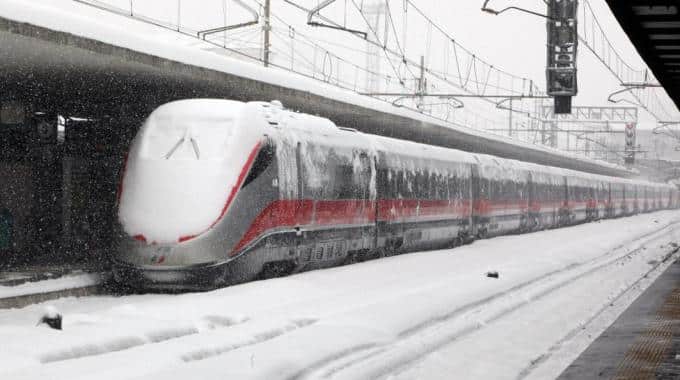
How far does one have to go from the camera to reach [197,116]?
1645 cm

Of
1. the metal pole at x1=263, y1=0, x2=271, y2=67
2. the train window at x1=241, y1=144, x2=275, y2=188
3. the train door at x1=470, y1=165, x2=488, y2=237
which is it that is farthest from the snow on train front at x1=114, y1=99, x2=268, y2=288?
the metal pole at x1=263, y1=0, x2=271, y2=67

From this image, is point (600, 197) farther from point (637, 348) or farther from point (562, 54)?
point (637, 348)

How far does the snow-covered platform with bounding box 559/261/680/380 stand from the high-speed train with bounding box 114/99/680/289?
5875 millimetres

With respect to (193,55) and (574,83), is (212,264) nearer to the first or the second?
(193,55)

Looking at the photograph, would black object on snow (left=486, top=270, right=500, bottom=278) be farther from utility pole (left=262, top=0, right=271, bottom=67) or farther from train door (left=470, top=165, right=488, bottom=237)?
utility pole (left=262, top=0, right=271, bottom=67)

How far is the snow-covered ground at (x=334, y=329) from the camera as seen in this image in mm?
9117

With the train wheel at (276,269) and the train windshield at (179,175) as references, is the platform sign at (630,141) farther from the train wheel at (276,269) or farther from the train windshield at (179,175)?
the train windshield at (179,175)

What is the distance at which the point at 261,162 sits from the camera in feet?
54.3

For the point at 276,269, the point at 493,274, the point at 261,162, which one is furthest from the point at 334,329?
the point at 493,274

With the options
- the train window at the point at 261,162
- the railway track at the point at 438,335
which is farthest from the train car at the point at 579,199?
the train window at the point at 261,162

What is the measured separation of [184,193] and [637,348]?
738 cm

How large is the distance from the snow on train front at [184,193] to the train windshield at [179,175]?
0.6 inches

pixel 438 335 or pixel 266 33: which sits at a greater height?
pixel 266 33

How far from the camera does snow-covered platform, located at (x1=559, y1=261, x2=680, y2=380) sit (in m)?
9.36
